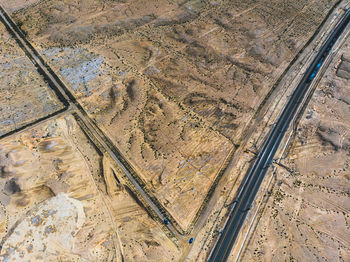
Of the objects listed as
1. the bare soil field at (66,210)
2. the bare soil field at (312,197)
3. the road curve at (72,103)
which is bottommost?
the bare soil field at (66,210)

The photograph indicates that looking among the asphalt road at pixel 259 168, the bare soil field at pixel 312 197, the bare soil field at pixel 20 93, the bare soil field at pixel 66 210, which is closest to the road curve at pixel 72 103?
the bare soil field at pixel 20 93

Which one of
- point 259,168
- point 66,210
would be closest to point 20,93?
point 66,210

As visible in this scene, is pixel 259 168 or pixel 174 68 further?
pixel 174 68

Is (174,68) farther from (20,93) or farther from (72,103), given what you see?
(20,93)

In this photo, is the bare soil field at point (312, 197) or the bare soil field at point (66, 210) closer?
the bare soil field at point (66, 210)

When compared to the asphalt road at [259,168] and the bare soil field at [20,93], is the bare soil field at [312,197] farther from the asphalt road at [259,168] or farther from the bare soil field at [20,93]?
the bare soil field at [20,93]

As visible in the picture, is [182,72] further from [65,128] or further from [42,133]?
[42,133]

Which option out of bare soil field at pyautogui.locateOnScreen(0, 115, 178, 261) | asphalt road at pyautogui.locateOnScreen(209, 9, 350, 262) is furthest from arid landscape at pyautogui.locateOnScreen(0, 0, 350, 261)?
asphalt road at pyautogui.locateOnScreen(209, 9, 350, 262)
